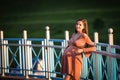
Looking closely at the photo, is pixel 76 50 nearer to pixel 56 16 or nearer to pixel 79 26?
pixel 79 26

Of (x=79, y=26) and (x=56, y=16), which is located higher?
(x=56, y=16)

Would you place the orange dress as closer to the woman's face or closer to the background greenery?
the woman's face

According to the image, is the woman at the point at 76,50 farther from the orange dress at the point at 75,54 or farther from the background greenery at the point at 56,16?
the background greenery at the point at 56,16

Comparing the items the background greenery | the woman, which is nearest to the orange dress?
the woman

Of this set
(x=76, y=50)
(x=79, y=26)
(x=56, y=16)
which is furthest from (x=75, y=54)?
(x=56, y=16)

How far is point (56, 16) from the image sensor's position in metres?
→ 11.2

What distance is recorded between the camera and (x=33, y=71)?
8.48 m

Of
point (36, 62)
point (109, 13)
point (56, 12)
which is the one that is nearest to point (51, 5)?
point (56, 12)

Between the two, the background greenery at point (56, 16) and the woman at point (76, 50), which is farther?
the background greenery at point (56, 16)

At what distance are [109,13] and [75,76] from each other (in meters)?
5.20

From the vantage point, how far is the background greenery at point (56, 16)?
10008mm

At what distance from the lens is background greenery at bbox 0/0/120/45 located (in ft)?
32.8

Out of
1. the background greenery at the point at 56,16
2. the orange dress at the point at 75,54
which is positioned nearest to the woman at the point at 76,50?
the orange dress at the point at 75,54

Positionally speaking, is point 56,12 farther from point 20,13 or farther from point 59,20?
point 20,13
